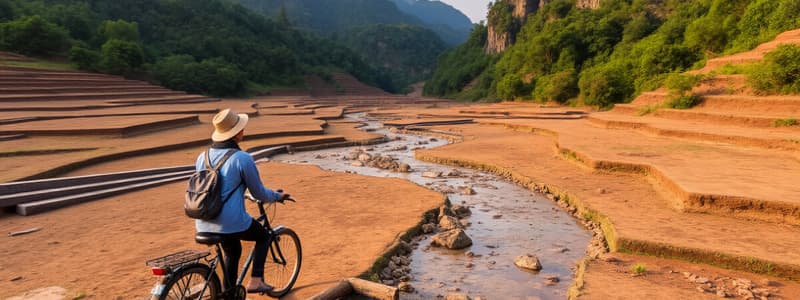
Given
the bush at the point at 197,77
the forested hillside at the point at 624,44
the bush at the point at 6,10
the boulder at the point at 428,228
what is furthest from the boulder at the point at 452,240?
the bush at the point at 6,10

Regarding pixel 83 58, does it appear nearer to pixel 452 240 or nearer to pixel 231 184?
pixel 452 240

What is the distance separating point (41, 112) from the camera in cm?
2127

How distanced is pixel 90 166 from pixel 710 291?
44.8ft

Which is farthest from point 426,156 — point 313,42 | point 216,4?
point 313,42

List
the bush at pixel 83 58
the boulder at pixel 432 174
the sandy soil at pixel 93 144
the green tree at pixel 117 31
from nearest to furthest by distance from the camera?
1. the sandy soil at pixel 93 144
2. the boulder at pixel 432 174
3. the bush at pixel 83 58
4. the green tree at pixel 117 31

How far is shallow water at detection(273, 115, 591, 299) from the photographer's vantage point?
523cm

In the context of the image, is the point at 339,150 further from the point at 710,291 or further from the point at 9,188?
the point at 710,291

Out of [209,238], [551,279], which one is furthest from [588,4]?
[209,238]

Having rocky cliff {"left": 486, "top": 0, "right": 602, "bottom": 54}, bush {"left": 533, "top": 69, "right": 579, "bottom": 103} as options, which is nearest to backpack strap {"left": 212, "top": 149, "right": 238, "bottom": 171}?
bush {"left": 533, "top": 69, "right": 579, "bottom": 103}

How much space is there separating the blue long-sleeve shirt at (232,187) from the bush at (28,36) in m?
49.6

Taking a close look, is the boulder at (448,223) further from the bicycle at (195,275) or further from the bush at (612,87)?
the bush at (612,87)

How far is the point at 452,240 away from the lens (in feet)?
21.4

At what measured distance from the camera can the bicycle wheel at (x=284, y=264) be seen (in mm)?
4316

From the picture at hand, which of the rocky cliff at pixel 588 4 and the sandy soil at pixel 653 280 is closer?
the sandy soil at pixel 653 280
